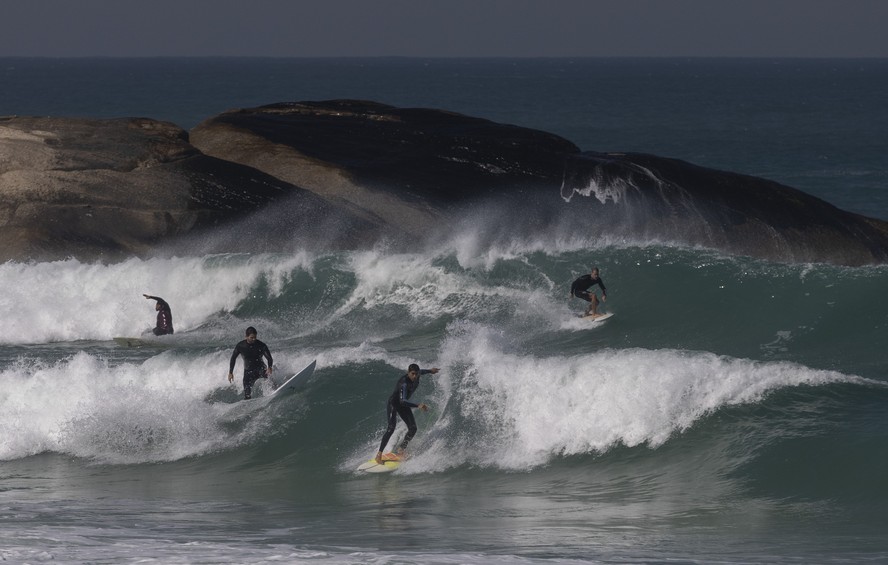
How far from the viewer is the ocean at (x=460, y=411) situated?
12.8 metres

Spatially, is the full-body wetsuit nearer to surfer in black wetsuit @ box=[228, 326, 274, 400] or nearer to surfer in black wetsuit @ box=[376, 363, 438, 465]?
surfer in black wetsuit @ box=[228, 326, 274, 400]

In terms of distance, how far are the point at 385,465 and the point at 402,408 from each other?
0.71m

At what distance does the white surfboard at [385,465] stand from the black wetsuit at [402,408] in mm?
134

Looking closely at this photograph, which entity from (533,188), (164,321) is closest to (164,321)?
(164,321)

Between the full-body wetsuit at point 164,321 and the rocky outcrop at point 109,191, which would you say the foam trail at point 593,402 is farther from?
the rocky outcrop at point 109,191

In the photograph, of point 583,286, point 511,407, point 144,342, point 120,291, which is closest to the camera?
point 511,407

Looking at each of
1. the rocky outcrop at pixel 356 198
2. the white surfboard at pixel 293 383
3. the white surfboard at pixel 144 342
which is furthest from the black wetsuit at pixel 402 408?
the rocky outcrop at pixel 356 198

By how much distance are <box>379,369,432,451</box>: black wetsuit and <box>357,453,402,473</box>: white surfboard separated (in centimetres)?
13

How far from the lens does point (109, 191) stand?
28781mm

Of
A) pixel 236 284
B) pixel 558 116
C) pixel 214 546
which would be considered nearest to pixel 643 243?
pixel 236 284

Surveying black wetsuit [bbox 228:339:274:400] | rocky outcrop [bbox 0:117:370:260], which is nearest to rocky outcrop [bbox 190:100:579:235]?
rocky outcrop [bbox 0:117:370:260]

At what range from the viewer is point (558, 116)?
322 ft

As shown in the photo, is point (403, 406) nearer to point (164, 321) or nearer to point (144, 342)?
point (144, 342)

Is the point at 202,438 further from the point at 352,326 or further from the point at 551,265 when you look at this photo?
the point at 551,265
